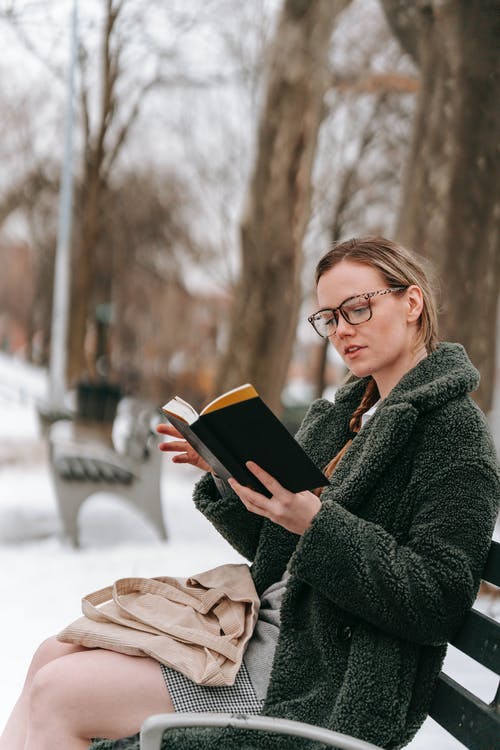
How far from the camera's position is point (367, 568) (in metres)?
1.63

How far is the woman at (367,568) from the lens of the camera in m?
1.63

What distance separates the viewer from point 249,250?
8.74m

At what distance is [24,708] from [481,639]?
1.04 m

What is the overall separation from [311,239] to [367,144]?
10.4ft

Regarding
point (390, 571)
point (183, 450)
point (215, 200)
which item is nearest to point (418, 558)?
point (390, 571)

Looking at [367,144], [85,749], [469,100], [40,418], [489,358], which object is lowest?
[40,418]

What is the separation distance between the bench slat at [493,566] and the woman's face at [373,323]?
51cm

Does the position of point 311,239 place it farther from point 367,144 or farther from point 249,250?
point 249,250

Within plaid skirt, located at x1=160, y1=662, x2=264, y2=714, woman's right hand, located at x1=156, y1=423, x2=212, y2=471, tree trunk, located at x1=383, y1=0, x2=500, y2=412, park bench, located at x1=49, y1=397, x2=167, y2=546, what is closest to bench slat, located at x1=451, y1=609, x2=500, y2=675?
plaid skirt, located at x1=160, y1=662, x2=264, y2=714

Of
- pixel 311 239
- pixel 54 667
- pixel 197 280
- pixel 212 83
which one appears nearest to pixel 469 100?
pixel 54 667

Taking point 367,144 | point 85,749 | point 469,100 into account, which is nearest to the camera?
point 85,749

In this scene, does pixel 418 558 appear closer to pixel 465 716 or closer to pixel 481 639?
pixel 481 639

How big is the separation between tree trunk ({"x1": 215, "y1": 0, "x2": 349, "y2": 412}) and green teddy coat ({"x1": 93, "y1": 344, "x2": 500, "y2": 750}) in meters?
6.72

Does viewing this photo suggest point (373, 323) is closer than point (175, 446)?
Yes
